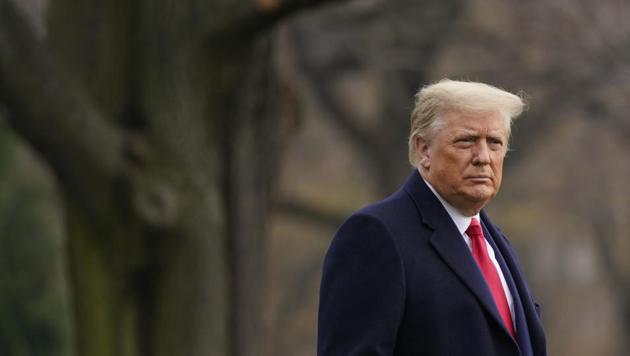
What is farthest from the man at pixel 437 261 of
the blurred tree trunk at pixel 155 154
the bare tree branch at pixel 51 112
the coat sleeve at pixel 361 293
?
the bare tree branch at pixel 51 112

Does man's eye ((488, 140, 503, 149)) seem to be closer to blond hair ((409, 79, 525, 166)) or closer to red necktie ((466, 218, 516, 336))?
blond hair ((409, 79, 525, 166))

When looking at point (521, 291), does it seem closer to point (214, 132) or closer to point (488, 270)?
point (488, 270)

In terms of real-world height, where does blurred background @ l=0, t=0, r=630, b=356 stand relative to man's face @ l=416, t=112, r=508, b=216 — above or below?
below

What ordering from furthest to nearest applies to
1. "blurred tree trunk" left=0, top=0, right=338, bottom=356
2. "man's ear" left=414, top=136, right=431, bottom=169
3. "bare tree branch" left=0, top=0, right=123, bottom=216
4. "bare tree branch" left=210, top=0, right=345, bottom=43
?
1. "blurred tree trunk" left=0, top=0, right=338, bottom=356
2. "bare tree branch" left=0, top=0, right=123, bottom=216
3. "bare tree branch" left=210, top=0, right=345, bottom=43
4. "man's ear" left=414, top=136, right=431, bottom=169

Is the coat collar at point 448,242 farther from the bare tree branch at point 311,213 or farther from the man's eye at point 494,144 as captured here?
the bare tree branch at point 311,213

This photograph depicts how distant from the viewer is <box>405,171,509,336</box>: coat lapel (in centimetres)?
423

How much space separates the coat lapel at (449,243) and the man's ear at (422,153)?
0.05m

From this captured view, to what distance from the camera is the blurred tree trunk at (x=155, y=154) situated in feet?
31.9

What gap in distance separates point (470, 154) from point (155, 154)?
592 cm

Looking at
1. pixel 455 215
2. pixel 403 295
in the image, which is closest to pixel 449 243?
pixel 455 215

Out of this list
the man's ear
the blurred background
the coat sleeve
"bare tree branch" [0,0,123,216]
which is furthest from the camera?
the blurred background

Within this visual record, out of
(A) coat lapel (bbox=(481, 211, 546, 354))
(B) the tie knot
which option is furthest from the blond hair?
(A) coat lapel (bbox=(481, 211, 546, 354))

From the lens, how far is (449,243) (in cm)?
430

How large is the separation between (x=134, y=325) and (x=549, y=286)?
1498 centimetres
